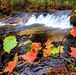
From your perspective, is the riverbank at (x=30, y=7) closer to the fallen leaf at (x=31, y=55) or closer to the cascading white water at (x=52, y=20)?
the cascading white water at (x=52, y=20)

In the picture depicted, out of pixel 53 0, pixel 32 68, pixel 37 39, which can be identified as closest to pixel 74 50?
pixel 32 68

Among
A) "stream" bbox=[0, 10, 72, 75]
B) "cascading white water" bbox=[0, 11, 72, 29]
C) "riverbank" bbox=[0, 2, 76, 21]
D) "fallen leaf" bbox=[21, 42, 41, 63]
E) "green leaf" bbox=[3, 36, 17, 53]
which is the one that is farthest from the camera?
"riverbank" bbox=[0, 2, 76, 21]

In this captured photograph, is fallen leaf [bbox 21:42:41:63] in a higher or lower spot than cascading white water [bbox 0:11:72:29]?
higher

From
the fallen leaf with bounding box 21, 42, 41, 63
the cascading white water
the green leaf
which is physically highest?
the green leaf

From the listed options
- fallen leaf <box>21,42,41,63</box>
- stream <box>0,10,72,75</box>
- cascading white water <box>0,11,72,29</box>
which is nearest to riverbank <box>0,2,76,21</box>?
stream <box>0,10,72,75</box>

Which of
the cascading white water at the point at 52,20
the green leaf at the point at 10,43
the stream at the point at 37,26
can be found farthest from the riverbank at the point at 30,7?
the green leaf at the point at 10,43

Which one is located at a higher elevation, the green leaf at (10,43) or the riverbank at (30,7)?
the green leaf at (10,43)

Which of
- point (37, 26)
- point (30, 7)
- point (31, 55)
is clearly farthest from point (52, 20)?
point (31, 55)

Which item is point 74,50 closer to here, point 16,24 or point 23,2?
point 16,24

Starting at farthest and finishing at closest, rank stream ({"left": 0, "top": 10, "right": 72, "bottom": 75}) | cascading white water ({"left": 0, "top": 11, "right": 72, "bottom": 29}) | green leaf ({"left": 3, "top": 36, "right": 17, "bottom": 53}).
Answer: cascading white water ({"left": 0, "top": 11, "right": 72, "bottom": 29})
stream ({"left": 0, "top": 10, "right": 72, "bottom": 75})
green leaf ({"left": 3, "top": 36, "right": 17, "bottom": 53})

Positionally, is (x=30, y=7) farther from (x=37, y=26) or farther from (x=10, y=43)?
(x=10, y=43)

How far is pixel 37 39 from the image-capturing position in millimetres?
9375

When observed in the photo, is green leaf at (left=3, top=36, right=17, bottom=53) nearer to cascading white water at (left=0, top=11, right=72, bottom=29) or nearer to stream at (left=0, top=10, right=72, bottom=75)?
stream at (left=0, top=10, right=72, bottom=75)

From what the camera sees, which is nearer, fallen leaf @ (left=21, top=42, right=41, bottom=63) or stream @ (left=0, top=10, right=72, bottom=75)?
fallen leaf @ (left=21, top=42, right=41, bottom=63)
